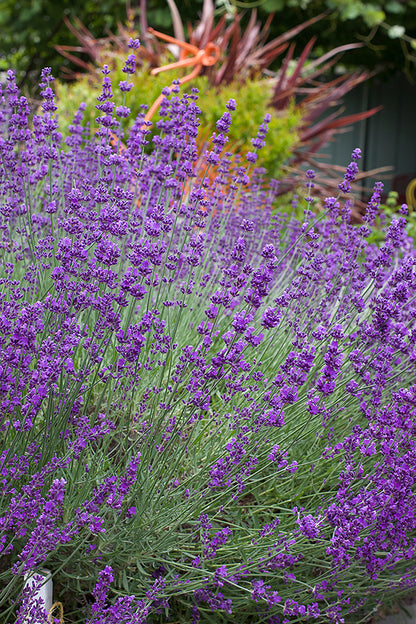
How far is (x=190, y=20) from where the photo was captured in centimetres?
966

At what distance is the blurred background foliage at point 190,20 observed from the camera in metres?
8.89

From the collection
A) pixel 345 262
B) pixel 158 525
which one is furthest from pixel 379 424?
pixel 345 262

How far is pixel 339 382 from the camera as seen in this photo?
6.19ft

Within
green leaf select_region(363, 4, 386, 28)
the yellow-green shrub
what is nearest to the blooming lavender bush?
the yellow-green shrub

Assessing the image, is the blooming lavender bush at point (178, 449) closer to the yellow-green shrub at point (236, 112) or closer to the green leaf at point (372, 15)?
the yellow-green shrub at point (236, 112)

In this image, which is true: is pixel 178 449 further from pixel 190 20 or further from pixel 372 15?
pixel 190 20

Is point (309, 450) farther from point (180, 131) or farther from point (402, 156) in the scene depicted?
point (402, 156)

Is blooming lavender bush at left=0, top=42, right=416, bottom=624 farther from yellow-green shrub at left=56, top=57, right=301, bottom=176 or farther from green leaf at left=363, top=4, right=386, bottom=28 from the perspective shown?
green leaf at left=363, top=4, right=386, bottom=28

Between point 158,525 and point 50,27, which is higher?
point 50,27

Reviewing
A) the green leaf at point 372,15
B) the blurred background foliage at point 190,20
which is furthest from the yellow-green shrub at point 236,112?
the blurred background foliage at point 190,20

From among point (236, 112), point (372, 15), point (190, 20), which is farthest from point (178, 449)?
point (190, 20)

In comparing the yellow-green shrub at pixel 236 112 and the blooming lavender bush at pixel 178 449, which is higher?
the yellow-green shrub at pixel 236 112

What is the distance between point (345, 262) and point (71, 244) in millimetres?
1010

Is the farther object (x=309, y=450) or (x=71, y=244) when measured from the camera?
(x=309, y=450)
